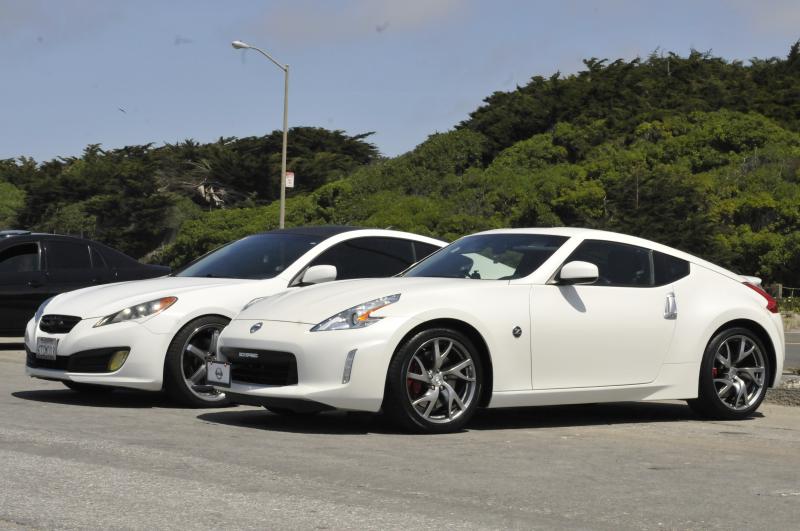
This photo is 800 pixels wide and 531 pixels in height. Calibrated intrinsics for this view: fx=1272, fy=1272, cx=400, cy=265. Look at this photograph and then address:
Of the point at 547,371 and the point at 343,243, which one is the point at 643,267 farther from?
the point at 343,243

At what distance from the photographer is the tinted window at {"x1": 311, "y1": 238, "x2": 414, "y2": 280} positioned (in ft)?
35.2

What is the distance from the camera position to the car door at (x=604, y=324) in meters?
8.59

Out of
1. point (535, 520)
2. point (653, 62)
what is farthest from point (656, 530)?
point (653, 62)

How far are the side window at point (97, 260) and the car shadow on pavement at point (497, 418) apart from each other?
7185 millimetres

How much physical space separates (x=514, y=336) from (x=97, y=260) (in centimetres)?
906

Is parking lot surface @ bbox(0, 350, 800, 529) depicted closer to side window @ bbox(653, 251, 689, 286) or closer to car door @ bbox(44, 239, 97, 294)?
side window @ bbox(653, 251, 689, 286)

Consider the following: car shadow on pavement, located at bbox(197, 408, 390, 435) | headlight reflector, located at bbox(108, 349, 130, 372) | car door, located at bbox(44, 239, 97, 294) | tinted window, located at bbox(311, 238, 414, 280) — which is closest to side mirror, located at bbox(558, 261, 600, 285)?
car shadow on pavement, located at bbox(197, 408, 390, 435)

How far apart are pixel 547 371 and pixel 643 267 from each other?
1.30 metres

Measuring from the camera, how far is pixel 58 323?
32.6 ft

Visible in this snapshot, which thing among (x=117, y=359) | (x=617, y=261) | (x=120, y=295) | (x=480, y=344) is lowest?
(x=117, y=359)

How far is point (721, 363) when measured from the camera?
30.9 ft

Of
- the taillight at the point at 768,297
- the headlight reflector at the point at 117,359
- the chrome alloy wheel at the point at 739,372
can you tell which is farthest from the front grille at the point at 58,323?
the taillight at the point at 768,297

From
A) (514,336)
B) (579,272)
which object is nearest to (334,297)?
(514,336)

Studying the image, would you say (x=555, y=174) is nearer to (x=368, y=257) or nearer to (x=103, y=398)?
(x=368, y=257)
